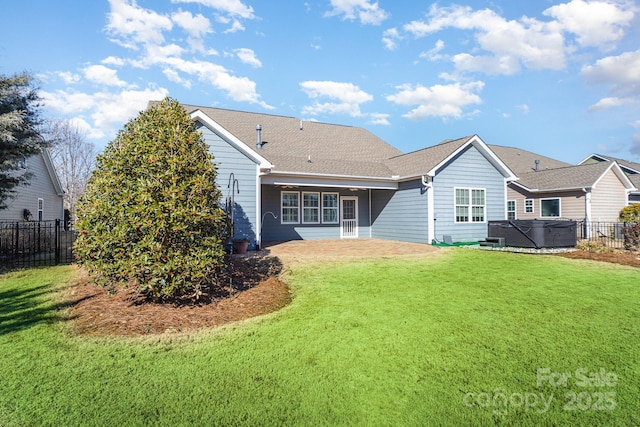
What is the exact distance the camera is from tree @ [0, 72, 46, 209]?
7.90m

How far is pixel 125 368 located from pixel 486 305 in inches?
201

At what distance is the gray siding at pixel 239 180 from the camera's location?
11.2 meters

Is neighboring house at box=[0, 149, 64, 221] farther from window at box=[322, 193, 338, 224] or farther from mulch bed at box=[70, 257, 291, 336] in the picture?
window at box=[322, 193, 338, 224]

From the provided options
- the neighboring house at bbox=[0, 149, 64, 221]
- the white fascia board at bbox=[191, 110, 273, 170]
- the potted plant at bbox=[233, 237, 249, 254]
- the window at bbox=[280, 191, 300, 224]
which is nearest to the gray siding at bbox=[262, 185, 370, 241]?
the window at bbox=[280, 191, 300, 224]

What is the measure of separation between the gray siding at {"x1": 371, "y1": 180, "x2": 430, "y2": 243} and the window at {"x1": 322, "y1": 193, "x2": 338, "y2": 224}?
2.11 meters

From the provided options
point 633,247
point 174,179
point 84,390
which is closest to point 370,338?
point 84,390

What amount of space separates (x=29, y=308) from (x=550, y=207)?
919 inches

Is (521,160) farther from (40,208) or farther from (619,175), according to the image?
(40,208)

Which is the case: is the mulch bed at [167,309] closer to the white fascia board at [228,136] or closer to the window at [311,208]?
the white fascia board at [228,136]

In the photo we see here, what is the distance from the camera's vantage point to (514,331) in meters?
4.09

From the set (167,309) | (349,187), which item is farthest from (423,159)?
(167,309)

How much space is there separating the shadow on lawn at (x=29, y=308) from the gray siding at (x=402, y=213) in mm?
11865

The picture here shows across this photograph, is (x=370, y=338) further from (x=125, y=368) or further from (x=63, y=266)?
(x=63, y=266)

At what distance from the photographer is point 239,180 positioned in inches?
455
